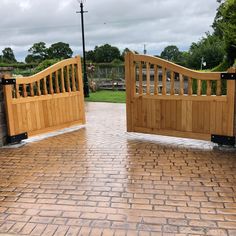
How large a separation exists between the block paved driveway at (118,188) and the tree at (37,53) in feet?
88.6

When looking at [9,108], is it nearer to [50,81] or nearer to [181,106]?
[50,81]

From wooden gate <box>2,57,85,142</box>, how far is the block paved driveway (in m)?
0.45

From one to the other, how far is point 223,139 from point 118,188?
2.39 m

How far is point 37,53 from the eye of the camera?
1264 inches

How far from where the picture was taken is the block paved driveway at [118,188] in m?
2.93

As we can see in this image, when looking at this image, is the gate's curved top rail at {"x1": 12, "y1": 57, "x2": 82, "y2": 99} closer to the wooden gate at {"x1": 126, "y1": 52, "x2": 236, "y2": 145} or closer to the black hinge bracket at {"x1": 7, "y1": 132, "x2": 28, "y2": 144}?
the black hinge bracket at {"x1": 7, "y1": 132, "x2": 28, "y2": 144}

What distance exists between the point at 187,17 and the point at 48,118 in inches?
806

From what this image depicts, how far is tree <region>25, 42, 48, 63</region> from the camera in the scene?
3141 centimetres

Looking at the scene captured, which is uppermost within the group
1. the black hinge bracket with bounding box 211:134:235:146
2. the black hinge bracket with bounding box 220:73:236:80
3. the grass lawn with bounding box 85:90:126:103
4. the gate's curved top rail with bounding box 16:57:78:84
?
the gate's curved top rail with bounding box 16:57:78:84

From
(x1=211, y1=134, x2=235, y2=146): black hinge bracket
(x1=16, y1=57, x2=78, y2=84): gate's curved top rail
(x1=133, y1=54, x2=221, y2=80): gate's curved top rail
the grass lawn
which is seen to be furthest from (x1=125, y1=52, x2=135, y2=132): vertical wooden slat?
the grass lawn

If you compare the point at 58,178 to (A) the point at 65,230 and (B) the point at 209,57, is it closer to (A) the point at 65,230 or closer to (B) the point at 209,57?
(A) the point at 65,230

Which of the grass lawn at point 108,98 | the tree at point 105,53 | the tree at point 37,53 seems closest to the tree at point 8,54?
the tree at point 37,53

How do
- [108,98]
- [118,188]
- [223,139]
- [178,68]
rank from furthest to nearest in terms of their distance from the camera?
1. [108,98]
2. [178,68]
3. [223,139]
4. [118,188]

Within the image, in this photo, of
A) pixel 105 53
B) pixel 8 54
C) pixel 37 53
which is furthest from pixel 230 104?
pixel 8 54
